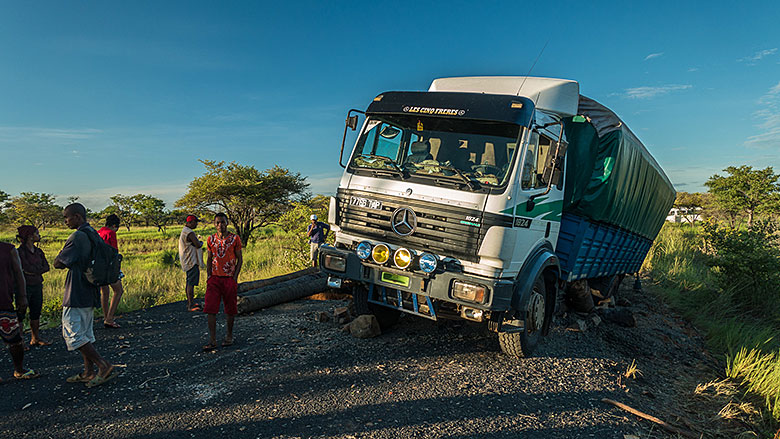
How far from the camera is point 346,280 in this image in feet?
19.5

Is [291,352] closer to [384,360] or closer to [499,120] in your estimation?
[384,360]

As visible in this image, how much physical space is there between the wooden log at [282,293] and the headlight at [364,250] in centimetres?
320

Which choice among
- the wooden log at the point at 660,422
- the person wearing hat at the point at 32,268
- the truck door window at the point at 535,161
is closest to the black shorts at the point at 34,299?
the person wearing hat at the point at 32,268

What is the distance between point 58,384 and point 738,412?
23.9 feet

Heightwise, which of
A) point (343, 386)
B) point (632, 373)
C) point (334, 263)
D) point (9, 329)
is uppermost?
point (334, 263)

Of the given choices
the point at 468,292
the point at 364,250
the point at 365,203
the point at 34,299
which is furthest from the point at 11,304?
the point at 468,292

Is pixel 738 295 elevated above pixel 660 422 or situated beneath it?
situated beneath

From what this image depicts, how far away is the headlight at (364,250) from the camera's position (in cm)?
534

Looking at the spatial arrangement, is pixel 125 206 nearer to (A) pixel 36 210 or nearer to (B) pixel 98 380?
(A) pixel 36 210

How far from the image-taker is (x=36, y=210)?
4053 centimetres

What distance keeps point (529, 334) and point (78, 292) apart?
16.3ft

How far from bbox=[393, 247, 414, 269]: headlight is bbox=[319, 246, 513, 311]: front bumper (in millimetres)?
75

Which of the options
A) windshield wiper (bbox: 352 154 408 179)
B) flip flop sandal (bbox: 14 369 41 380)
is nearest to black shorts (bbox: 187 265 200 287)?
flip flop sandal (bbox: 14 369 41 380)

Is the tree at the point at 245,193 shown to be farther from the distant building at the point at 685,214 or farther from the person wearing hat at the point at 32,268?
the distant building at the point at 685,214
